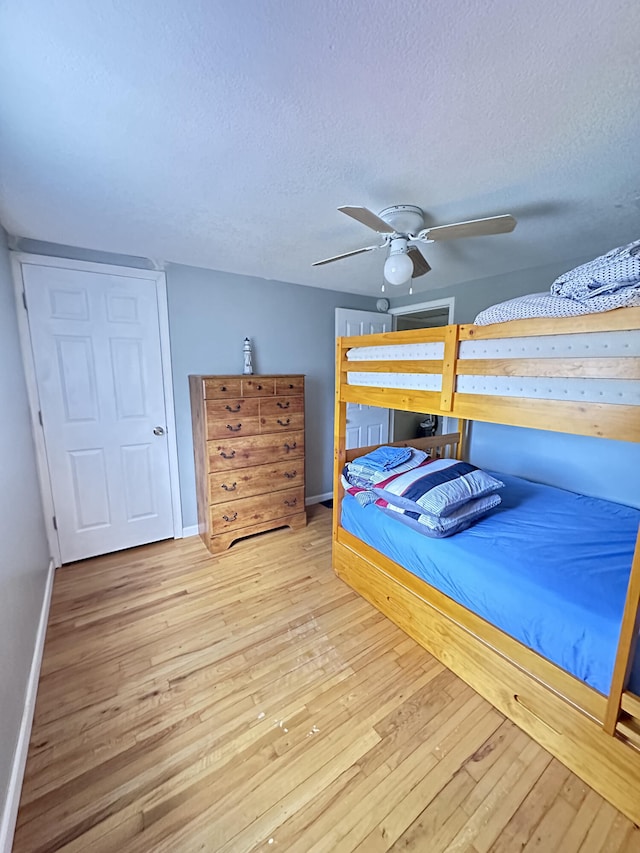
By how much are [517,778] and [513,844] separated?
0.70 ft

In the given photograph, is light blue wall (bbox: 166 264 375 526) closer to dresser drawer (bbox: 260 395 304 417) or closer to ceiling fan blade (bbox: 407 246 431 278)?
dresser drawer (bbox: 260 395 304 417)

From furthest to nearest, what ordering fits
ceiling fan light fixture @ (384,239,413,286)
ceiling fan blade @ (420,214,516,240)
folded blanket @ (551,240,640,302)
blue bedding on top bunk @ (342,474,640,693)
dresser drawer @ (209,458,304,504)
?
dresser drawer @ (209,458,304,504)
ceiling fan light fixture @ (384,239,413,286)
ceiling fan blade @ (420,214,516,240)
blue bedding on top bunk @ (342,474,640,693)
folded blanket @ (551,240,640,302)

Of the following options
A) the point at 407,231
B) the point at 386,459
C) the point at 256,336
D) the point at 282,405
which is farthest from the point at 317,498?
the point at 407,231

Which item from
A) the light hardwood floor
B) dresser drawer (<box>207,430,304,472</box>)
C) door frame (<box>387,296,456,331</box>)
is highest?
door frame (<box>387,296,456,331</box>)


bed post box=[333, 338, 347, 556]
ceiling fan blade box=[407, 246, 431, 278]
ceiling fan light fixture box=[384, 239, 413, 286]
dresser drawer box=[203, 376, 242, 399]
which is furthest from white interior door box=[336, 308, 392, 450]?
ceiling fan light fixture box=[384, 239, 413, 286]

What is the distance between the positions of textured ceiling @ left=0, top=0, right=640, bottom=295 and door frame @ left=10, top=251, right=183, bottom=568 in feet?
1.10

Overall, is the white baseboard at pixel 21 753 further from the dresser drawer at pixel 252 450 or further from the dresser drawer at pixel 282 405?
the dresser drawer at pixel 282 405

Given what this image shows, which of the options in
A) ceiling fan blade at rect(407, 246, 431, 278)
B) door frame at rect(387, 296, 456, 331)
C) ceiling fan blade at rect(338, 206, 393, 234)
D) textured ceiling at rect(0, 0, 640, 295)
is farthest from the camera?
door frame at rect(387, 296, 456, 331)

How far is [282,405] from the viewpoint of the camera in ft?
9.41

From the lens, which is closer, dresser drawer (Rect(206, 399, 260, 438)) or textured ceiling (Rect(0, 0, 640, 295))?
textured ceiling (Rect(0, 0, 640, 295))

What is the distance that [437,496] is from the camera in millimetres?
1779

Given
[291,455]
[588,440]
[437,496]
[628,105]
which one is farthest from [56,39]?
[588,440]

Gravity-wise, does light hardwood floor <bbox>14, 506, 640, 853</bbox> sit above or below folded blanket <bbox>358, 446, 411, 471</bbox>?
below

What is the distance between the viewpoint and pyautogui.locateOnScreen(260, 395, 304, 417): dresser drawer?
2787 millimetres
